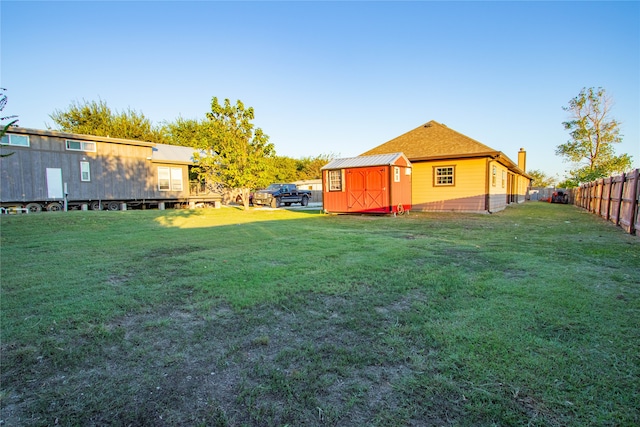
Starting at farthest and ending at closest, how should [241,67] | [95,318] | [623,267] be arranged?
[241,67]
[623,267]
[95,318]

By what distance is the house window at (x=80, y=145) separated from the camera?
→ 56.3 ft

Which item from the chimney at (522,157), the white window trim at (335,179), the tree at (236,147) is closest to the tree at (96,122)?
the tree at (236,147)

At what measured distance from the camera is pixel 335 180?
52.0 feet

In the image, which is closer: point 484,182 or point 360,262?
point 360,262

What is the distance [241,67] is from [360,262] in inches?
594

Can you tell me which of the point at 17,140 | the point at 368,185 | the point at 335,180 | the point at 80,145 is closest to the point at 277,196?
the point at 335,180

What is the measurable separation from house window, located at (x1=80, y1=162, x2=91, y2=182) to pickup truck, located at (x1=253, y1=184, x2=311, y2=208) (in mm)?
9920

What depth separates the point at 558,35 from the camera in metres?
12.8

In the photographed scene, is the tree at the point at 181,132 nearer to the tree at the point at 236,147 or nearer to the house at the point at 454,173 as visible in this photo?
the tree at the point at 236,147

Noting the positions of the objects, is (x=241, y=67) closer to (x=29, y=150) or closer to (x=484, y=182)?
(x=29, y=150)

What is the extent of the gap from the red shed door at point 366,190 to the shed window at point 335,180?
0.46m

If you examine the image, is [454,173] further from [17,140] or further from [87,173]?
[17,140]

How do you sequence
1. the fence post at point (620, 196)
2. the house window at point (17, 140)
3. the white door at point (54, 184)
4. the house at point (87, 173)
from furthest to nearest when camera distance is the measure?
the white door at point (54, 184) → the house at point (87, 173) → the house window at point (17, 140) → the fence post at point (620, 196)

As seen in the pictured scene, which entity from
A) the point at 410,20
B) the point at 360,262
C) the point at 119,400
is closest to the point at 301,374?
the point at 119,400
